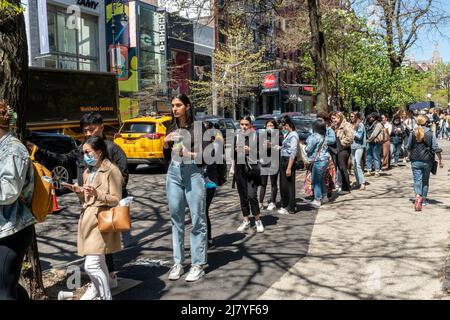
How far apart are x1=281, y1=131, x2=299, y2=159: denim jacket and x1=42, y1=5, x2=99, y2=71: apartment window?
730 inches

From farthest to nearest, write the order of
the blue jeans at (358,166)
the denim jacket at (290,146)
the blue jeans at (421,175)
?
the blue jeans at (358,166)
the denim jacket at (290,146)
the blue jeans at (421,175)

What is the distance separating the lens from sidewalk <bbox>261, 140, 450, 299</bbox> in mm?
4691

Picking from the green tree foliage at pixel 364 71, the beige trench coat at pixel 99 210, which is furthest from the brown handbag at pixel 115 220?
the green tree foliage at pixel 364 71

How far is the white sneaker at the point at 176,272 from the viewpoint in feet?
16.6

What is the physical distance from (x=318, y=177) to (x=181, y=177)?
462 centimetres

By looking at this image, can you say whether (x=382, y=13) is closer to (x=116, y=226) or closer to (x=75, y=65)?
(x=75, y=65)

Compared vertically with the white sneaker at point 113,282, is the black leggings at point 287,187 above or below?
above

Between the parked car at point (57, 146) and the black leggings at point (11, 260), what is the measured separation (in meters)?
7.62

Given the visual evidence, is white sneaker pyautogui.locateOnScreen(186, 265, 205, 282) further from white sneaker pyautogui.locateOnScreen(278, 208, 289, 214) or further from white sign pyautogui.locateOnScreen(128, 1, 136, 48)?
white sign pyautogui.locateOnScreen(128, 1, 136, 48)

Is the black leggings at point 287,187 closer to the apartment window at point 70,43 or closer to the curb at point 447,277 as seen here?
the curb at point 447,277

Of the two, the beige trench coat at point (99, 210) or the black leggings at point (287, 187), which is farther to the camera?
the black leggings at point (287, 187)

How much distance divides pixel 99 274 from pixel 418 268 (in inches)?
132

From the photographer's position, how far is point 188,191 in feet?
16.6
